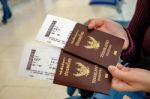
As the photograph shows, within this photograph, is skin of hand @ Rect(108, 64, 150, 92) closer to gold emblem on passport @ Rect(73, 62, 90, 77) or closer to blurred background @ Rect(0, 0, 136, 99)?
gold emblem on passport @ Rect(73, 62, 90, 77)

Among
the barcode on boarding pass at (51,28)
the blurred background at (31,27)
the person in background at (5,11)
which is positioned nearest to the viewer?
the barcode on boarding pass at (51,28)

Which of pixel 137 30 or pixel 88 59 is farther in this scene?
pixel 137 30

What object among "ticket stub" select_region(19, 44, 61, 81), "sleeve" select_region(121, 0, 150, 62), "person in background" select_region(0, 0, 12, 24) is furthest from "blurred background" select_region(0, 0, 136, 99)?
"ticket stub" select_region(19, 44, 61, 81)

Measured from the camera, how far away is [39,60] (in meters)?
0.86

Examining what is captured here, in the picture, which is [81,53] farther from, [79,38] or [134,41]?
[134,41]

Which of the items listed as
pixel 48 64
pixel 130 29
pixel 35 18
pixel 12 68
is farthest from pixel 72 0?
pixel 48 64

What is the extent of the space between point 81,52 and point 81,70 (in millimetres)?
60

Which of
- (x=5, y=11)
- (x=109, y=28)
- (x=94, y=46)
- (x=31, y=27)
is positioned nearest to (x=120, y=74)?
(x=94, y=46)

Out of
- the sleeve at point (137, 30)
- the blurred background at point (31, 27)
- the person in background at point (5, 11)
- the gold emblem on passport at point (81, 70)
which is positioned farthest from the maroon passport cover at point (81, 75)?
the person in background at point (5, 11)

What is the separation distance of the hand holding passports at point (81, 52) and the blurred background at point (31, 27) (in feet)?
3.73

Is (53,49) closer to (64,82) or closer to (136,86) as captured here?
(64,82)

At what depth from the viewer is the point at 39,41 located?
2.89 ft

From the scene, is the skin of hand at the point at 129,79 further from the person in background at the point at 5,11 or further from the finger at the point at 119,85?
the person in background at the point at 5,11

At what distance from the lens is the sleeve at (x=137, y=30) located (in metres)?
1.02
